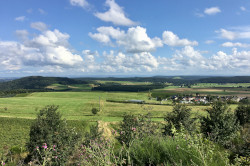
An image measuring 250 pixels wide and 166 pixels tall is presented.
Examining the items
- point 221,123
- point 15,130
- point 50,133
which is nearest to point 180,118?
point 221,123

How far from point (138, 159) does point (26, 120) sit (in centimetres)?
6649

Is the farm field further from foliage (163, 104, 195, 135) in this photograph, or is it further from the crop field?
foliage (163, 104, 195, 135)

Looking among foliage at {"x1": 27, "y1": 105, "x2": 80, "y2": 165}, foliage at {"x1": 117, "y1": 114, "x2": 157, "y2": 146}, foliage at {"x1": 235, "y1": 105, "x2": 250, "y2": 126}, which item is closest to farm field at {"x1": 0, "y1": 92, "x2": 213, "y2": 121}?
foliage at {"x1": 235, "y1": 105, "x2": 250, "y2": 126}

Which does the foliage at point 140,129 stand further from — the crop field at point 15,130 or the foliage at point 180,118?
the crop field at point 15,130

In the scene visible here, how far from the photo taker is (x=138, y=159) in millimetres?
5086

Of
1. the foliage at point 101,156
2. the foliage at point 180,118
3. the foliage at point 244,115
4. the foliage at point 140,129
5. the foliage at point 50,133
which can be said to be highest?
the foliage at point 101,156

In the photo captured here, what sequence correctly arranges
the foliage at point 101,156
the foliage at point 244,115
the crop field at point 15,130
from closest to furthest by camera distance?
the foliage at point 101,156
the foliage at point 244,115
the crop field at point 15,130

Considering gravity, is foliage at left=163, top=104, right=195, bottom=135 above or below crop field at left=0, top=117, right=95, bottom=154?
above

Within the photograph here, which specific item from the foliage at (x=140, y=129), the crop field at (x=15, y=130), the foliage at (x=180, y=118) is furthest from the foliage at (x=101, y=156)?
the crop field at (x=15, y=130)

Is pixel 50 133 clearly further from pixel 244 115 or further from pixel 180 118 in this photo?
pixel 244 115

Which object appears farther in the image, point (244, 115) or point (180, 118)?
point (244, 115)

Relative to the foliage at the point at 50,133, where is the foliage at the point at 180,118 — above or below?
above

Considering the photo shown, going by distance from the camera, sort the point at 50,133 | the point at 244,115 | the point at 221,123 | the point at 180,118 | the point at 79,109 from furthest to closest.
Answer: the point at 79,109 → the point at 244,115 → the point at 50,133 → the point at 180,118 → the point at 221,123

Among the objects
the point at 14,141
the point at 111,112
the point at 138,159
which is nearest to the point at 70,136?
the point at 138,159
